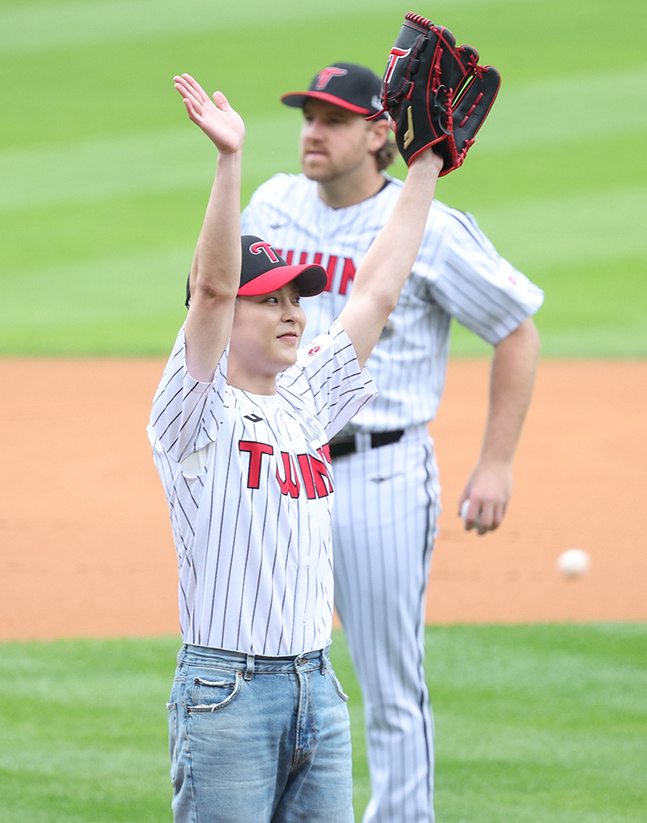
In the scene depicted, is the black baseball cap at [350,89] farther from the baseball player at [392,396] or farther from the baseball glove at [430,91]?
the baseball glove at [430,91]

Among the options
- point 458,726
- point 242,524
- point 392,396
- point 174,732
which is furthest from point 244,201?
point 174,732

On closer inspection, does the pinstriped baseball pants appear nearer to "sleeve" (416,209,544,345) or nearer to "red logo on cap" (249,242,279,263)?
"sleeve" (416,209,544,345)

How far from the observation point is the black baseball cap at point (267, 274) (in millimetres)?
2688

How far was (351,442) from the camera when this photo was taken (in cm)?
377

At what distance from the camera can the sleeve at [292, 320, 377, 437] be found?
9.59 ft

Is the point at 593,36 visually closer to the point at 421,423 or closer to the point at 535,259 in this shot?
the point at 535,259

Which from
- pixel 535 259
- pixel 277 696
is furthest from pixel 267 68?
pixel 277 696

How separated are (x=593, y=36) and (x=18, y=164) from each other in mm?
12167

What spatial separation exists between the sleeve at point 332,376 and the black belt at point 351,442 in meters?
0.76

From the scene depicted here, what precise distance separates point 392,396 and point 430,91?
1.10 metres

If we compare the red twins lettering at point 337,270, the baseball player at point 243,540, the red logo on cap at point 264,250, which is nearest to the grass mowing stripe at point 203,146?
the red twins lettering at point 337,270

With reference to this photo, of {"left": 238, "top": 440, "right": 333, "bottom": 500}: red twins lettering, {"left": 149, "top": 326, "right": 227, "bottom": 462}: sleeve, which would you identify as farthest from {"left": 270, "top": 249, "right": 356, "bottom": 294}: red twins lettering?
{"left": 149, "top": 326, "right": 227, "bottom": 462}: sleeve

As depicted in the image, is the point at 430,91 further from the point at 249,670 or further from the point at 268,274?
the point at 249,670

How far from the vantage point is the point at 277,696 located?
8.32 ft
